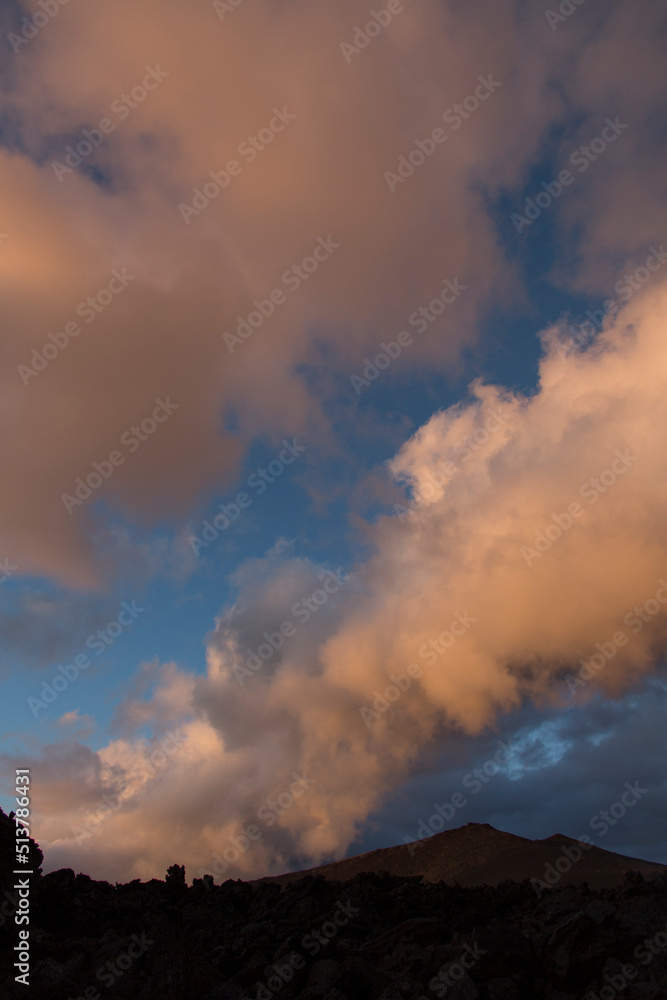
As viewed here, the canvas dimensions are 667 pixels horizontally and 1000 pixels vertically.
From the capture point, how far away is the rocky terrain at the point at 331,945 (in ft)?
54.5

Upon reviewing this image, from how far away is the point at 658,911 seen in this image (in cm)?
2247

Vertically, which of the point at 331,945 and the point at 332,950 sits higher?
the point at 331,945

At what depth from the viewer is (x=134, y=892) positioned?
28562 millimetres

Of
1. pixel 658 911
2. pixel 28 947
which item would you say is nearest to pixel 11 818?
pixel 28 947

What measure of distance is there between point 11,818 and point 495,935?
51.7 feet

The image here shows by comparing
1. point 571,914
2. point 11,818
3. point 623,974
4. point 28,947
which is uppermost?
point 11,818

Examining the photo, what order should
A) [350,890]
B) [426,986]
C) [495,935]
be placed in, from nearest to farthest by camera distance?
[426,986], [495,935], [350,890]

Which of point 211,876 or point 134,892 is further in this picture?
point 211,876

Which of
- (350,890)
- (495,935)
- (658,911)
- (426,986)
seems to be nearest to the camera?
(426,986)

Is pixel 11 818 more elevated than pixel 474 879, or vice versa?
pixel 11 818

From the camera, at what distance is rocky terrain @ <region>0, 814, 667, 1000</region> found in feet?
54.5

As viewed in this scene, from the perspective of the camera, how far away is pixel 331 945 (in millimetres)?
19438

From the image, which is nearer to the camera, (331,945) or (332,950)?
(332,950)

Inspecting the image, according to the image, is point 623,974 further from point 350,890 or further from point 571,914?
point 350,890
